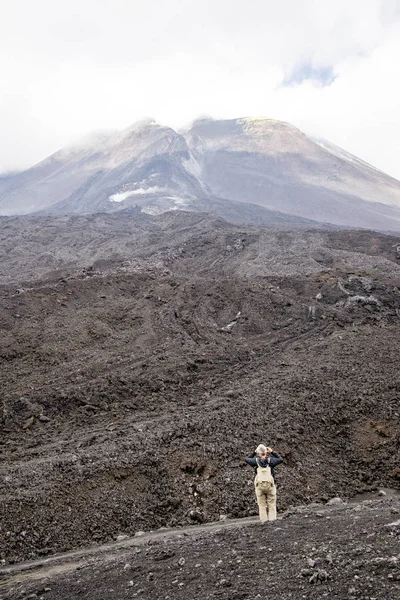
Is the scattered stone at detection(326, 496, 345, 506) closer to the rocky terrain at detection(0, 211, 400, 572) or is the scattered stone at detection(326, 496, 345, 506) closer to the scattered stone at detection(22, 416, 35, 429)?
the rocky terrain at detection(0, 211, 400, 572)

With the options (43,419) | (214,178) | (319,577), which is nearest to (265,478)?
(319,577)

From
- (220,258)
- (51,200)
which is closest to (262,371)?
(220,258)

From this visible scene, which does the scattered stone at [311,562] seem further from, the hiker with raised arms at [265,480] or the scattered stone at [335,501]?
the scattered stone at [335,501]

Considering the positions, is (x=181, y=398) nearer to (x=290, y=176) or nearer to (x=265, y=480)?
(x=265, y=480)

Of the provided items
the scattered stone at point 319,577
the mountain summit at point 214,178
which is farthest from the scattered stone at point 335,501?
the mountain summit at point 214,178

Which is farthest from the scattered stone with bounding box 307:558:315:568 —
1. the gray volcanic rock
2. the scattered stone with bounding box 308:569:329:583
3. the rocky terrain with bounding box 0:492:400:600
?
the gray volcanic rock

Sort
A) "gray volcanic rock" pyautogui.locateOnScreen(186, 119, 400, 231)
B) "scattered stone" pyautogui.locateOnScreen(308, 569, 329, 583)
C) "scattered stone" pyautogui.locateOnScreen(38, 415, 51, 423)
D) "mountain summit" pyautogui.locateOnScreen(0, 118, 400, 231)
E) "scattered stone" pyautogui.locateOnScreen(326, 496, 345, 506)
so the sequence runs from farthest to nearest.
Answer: "gray volcanic rock" pyautogui.locateOnScreen(186, 119, 400, 231), "mountain summit" pyautogui.locateOnScreen(0, 118, 400, 231), "scattered stone" pyautogui.locateOnScreen(38, 415, 51, 423), "scattered stone" pyautogui.locateOnScreen(326, 496, 345, 506), "scattered stone" pyautogui.locateOnScreen(308, 569, 329, 583)
